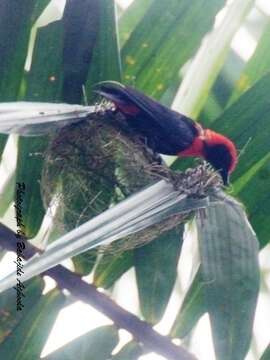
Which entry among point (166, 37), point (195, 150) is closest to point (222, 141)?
point (195, 150)

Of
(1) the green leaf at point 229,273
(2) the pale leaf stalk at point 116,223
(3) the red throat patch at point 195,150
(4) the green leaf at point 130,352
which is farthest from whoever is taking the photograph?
(3) the red throat patch at point 195,150

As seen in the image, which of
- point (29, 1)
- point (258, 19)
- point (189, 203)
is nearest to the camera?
point (189, 203)

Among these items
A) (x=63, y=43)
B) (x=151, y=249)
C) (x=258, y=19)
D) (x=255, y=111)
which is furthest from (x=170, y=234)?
(x=258, y=19)

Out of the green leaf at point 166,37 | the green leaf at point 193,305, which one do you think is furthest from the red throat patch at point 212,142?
the green leaf at point 193,305

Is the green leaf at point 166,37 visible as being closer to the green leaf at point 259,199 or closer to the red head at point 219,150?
the red head at point 219,150

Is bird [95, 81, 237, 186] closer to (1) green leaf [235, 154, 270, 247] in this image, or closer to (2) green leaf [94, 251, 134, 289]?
(1) green leaf [235, 154, 270, 247]

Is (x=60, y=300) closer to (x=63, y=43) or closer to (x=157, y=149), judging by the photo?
(x=157, y=149)
